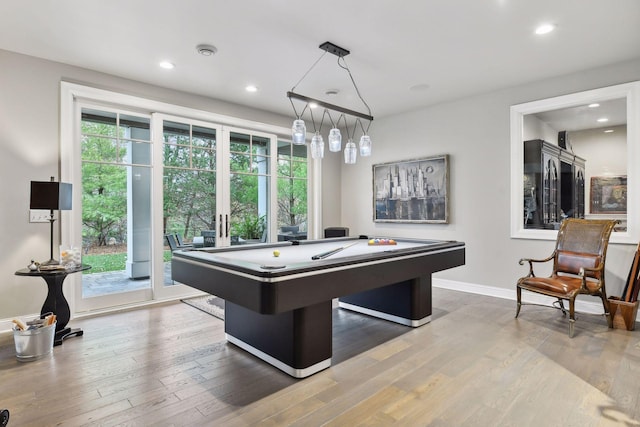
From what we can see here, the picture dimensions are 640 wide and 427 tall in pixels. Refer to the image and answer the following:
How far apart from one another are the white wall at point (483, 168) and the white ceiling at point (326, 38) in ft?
0.86

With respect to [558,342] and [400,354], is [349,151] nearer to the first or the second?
[400,354]

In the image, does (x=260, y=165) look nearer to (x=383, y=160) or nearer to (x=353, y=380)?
(x=383, y=160)

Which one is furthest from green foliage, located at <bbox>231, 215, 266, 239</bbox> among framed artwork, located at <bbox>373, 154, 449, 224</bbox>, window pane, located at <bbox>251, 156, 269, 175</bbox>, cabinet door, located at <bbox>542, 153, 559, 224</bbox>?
cabinet door, located at <bbox>542, 153, 559, 224</bbox>

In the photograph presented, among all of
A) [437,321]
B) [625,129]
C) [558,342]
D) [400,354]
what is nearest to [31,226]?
[400,354]

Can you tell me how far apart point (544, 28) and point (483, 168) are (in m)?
2.07

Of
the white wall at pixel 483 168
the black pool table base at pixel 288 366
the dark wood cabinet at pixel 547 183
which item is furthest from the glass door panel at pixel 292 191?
the dark wood cabinet at pixel 547 183

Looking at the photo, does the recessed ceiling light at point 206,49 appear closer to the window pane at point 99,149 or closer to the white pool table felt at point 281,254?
the window pane at point 99,149

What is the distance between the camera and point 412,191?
220 inches

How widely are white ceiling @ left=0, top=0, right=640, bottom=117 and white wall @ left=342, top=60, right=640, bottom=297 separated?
26cm

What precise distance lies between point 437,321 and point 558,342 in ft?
3.46

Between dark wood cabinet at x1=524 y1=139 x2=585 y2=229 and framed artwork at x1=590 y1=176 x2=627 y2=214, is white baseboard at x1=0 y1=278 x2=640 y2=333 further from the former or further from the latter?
framed artwork at x1=590 y1=176 x2=627 y2=214

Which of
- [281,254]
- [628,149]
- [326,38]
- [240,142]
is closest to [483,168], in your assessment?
[628,149]

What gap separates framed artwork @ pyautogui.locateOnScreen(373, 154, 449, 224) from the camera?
5.21 m

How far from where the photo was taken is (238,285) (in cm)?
218
